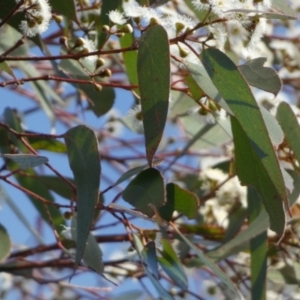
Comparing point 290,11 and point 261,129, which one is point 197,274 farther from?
point 261,129

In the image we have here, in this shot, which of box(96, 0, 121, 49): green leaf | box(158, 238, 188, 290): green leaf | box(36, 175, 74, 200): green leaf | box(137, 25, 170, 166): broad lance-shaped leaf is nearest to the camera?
box(137, 25, 170, 166): broad lance-shaped leaf

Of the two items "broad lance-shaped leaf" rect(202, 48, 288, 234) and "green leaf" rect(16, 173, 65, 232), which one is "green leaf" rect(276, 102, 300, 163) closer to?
"broad lance-shaped leaf" rect(202, 48, 288, 234)

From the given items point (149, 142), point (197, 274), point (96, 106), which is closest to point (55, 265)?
point (96, 106)

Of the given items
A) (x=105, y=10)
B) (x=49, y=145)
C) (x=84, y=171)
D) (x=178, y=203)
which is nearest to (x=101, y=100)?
(x=49, y=145)

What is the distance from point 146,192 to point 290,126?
11.0 inches

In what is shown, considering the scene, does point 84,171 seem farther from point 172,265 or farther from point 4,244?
point 4,244

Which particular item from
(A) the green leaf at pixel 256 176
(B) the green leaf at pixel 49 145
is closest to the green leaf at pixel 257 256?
(A) the green leaf at pixel 256 176

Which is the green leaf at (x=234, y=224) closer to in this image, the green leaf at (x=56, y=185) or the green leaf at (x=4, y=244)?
the green leaf at (x=56, y=185)

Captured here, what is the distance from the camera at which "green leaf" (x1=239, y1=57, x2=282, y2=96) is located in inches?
44.3

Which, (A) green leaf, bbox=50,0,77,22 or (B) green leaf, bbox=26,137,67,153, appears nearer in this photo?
(A) green leaf, bbox=50,0,77,22

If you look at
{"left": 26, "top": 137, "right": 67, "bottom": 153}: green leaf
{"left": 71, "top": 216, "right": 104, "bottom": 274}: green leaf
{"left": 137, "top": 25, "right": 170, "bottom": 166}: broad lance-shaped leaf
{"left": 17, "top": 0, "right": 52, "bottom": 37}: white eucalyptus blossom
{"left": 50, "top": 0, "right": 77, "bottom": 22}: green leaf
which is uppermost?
{"left": 50, "top": 0, "right": 77, "bottom": 22}: green leaf

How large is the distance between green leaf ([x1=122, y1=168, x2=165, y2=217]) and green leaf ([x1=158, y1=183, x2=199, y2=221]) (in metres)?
0.09

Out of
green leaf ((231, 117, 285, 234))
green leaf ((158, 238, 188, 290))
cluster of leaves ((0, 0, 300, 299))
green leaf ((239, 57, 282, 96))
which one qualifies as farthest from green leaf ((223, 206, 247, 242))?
green leaf ((239, 57, 282, 96))

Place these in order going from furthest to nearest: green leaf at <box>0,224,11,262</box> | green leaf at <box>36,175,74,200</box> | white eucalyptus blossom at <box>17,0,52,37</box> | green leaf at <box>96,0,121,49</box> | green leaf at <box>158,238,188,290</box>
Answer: green leaf at <box>36,175,74,200</box> < green leaf at <box>0,224,11,262</box> < green leaf at <box>96,0,121,49</box> < green leaf at <box>158,238,188,290</box> < white eucalyptus blossom at <box>17,0,52,37</box>
